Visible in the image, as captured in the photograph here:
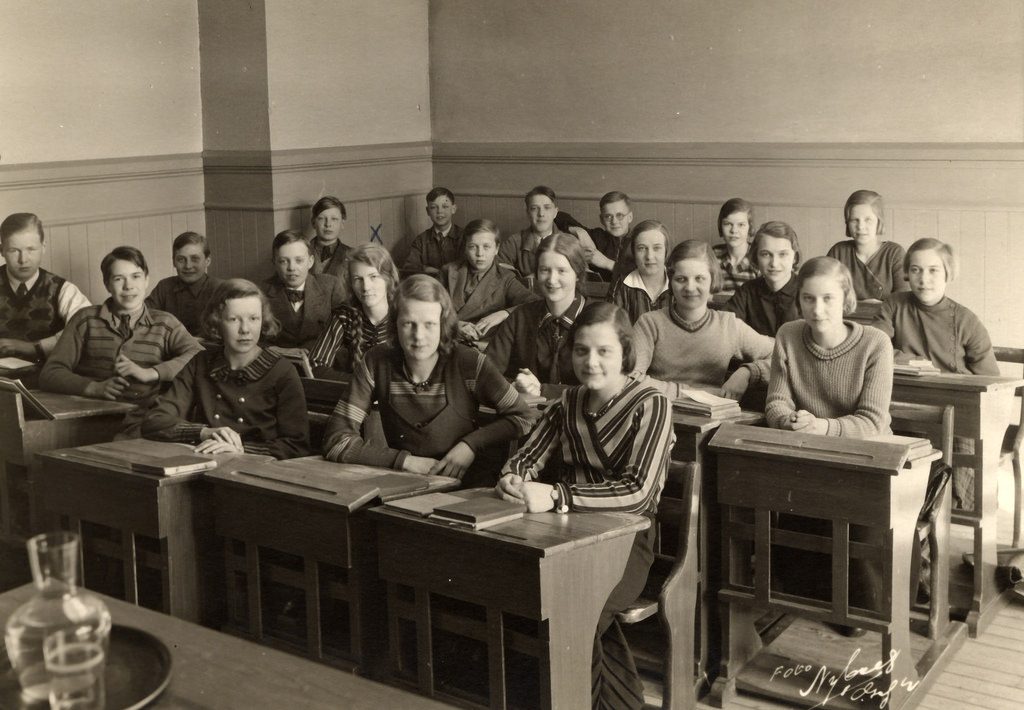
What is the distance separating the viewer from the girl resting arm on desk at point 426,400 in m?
3.40

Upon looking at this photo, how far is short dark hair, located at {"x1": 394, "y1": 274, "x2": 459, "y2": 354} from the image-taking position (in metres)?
3.41

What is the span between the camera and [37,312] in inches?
208

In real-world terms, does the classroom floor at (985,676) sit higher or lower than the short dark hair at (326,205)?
lower

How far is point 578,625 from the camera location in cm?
258

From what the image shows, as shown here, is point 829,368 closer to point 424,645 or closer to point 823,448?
point 823,448

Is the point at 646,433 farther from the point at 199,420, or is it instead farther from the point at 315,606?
the point at 199,420

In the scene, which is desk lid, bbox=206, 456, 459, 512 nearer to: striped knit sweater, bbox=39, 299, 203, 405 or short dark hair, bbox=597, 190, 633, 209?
striped knit sweater, bbox=39, 299, 203, 405

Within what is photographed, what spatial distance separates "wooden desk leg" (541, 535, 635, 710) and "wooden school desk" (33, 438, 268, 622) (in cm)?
111

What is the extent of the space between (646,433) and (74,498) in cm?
166

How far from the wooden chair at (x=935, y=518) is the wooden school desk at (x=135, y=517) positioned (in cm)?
194

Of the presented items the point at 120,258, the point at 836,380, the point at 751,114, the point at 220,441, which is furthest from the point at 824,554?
the point at 751,114

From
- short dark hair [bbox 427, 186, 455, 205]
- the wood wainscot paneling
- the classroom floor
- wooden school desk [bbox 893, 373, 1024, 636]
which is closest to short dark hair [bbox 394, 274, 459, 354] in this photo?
the classroom floor

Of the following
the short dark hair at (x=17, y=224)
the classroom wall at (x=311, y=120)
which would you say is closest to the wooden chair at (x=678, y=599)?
the short dark hair at (x=17, y=224)

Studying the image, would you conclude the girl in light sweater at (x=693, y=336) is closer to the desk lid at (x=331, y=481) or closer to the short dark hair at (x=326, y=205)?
the desk lid at (x=331, y=481)
